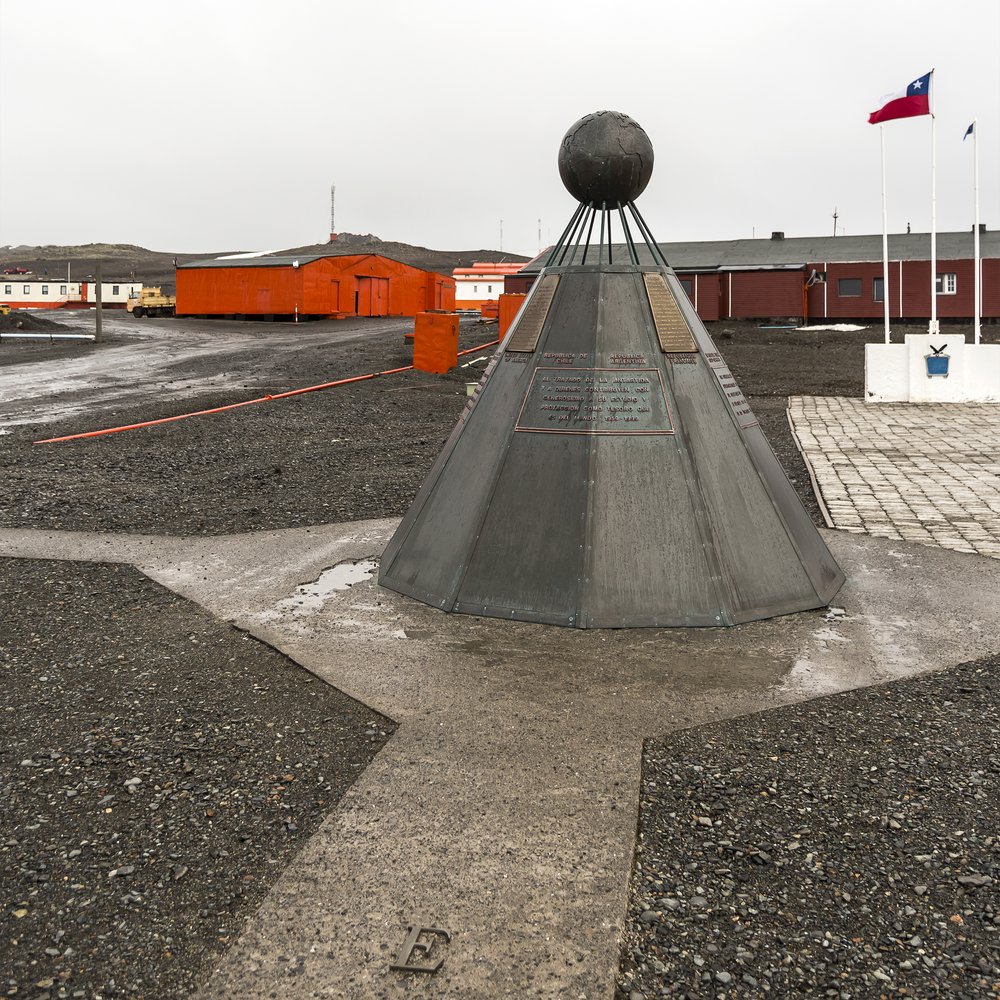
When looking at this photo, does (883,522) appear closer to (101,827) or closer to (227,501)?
(227,501)

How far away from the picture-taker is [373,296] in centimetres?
4691

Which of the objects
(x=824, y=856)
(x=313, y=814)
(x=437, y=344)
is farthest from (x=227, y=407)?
(x=824, y=856)

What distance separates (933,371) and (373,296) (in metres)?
32.0

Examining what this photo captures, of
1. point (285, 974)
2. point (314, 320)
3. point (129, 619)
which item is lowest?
point (285, 974)

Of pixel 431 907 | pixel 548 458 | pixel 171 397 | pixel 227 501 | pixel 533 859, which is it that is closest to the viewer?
pixel 431 907

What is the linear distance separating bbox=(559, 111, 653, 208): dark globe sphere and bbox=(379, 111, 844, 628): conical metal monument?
11 millimetres

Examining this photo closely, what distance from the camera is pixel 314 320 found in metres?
42.7

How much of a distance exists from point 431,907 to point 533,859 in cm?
43

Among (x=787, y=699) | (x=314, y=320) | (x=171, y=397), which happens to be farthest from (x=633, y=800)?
(x=314, y=320)

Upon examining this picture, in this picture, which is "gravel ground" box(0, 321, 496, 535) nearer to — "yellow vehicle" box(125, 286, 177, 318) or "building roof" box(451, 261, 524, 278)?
"yellow vehicle" box(125, 286, 177, 318)

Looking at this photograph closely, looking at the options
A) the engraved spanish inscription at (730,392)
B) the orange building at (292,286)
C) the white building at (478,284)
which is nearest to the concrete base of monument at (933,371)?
the engraved spanish inscription at (730,392)

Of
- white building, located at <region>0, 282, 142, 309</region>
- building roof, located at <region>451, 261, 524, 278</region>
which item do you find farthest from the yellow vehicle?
building roof, located at <region>451, 261, 524, 278</region>

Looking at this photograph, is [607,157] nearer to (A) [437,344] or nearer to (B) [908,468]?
(B) [908,468]

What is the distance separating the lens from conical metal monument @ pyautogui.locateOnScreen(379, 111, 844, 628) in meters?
5.67
